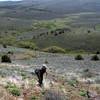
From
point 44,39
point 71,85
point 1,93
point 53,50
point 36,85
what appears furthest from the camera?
point 44,39

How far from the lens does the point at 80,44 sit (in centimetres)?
6169

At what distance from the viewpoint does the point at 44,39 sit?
71188 millimetres

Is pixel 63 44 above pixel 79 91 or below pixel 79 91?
below

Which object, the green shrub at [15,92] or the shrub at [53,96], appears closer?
the shrub at [53,96]

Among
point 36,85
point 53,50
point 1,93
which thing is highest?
point 1,93

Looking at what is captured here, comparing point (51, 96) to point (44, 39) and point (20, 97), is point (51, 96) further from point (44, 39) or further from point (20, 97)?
point (44, 39)

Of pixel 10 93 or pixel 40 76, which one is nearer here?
pixel 10 93

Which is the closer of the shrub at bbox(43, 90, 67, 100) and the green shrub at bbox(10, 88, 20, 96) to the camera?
the shrub at bbox(43, 90, 67, 100)

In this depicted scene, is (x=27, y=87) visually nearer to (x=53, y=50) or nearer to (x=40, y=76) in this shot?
(x=40, y=76)

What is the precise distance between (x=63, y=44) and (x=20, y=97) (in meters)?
56.2

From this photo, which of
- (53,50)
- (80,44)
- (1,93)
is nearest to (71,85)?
(1,93)

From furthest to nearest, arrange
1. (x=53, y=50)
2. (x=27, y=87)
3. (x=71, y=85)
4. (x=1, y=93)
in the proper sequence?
1. (x=53, y=50)
2. (x=71, y=85)
3. (x=27, y=87)
4. (x=1, y=93)

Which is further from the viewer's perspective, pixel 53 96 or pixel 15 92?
pixel 15 92

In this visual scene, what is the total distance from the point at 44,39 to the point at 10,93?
63.7m
